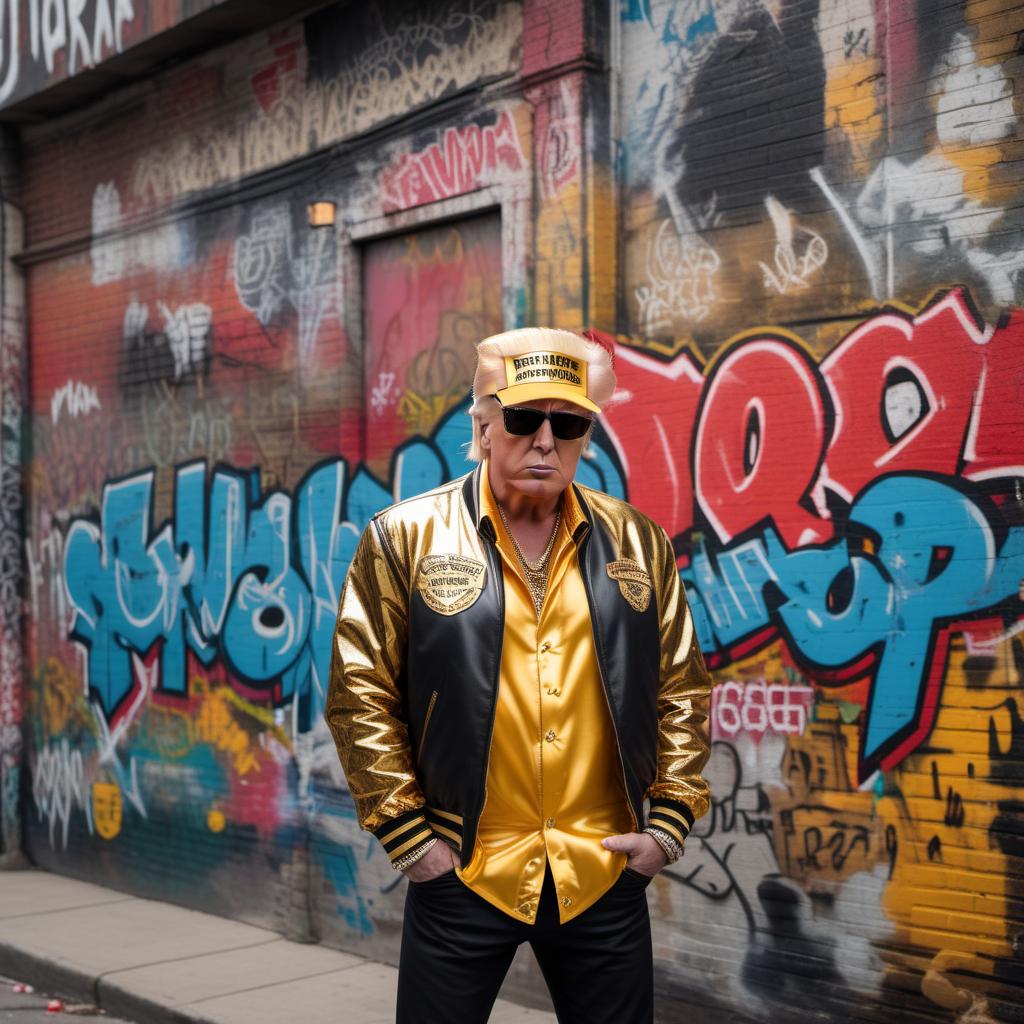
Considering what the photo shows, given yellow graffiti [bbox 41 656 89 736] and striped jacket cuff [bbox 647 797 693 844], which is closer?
striped jacket cuff [bbox 647 797 693 844]

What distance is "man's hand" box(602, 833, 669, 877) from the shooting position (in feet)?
11.0

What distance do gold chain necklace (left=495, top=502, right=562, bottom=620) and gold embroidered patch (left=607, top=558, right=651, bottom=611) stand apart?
0.49ft

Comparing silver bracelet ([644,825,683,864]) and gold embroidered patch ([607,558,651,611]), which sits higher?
gold embroidered patch ([607,558,651,611])

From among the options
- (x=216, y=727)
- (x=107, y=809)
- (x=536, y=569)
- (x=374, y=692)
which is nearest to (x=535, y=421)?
(x=536, y=569)

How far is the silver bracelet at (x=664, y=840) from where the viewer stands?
3414 millimetres

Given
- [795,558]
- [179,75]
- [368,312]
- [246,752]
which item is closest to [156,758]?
[246,752]

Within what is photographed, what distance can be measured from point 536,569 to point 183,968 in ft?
13.3

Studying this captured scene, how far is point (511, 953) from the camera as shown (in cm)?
342

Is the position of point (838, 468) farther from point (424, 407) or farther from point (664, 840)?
point (424, 407)

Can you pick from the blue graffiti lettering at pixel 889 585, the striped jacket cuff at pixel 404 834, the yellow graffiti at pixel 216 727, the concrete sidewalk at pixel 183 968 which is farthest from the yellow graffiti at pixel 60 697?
the striped jacket cuff at pixel 404 834

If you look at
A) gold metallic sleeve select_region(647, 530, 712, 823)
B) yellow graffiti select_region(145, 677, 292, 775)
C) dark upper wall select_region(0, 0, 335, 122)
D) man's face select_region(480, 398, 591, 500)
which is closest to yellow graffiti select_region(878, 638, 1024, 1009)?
gold metallic sleeve select_region(647, 530, 712, 823)

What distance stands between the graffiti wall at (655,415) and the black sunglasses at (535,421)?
1898 mm

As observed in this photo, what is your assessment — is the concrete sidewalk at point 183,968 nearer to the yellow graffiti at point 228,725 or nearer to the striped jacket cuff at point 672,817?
the yellow graffiti at point 228,725

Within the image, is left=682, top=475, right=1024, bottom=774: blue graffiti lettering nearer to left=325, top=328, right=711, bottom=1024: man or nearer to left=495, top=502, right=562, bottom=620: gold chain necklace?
→ left=325, top=328, right=711, bottom=1024: man
